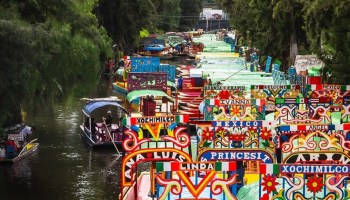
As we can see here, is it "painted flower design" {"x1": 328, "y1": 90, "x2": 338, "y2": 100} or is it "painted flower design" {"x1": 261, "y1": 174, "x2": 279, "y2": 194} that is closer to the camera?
"painted flower design" {"x1": 261, "y1": 174, "x2": 279, "y2": 194}

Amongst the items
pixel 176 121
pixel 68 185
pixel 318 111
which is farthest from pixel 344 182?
pixel 68 185

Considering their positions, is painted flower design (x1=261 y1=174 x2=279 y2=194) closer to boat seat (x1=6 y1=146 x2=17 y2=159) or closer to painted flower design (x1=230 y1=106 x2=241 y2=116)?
painted flower design (x1=230 y1=106 x2=241 y2=116)

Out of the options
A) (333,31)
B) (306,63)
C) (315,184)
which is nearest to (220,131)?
(315,184)

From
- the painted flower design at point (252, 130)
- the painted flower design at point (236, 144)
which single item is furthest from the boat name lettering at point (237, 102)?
the painted flower design at point (236, 144)

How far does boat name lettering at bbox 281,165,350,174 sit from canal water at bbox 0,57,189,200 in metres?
12.6

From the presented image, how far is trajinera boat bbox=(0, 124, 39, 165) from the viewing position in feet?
90.8

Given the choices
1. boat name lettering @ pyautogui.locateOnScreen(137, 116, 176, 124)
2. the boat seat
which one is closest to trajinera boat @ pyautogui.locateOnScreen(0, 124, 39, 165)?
the boat seat

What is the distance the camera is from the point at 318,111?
65.1 feet

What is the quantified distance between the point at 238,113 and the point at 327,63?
843 cm

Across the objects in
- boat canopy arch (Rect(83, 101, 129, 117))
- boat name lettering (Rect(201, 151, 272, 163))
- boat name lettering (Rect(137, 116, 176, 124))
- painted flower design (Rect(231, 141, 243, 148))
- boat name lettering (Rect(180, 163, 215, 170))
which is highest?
boat name lettering (Rect(137, 116, 176, 124))

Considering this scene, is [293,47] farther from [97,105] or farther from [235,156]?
[235,156]

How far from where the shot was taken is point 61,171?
26.9 meters

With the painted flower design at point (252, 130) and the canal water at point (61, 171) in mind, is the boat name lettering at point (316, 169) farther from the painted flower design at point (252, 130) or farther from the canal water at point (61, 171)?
the canal water at point (61, 171)

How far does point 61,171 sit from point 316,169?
1650 cm
